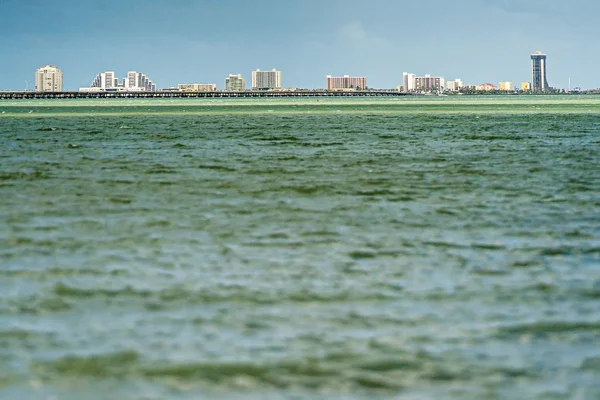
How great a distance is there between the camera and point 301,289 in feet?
44.8

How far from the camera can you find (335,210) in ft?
71.2

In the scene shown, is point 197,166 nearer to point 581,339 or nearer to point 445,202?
point 445,202

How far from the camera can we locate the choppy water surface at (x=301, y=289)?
32.8 feet

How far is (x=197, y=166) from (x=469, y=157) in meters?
10.6

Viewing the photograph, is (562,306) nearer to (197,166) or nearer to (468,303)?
(468,303)

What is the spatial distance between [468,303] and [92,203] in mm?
12711

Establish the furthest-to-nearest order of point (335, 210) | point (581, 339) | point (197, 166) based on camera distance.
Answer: point (197, 166) → point (335, 210) → point (581, 339)

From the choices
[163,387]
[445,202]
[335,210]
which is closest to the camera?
[163,387]

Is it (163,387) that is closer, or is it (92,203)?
(163,387)

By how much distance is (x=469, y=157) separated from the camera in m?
38.9

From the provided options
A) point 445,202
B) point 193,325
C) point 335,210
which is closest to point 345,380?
point 193,325

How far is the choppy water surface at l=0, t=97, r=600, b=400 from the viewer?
9.98 meters

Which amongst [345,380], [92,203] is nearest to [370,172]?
[92,203]

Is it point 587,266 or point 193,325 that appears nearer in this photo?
point 193,325
